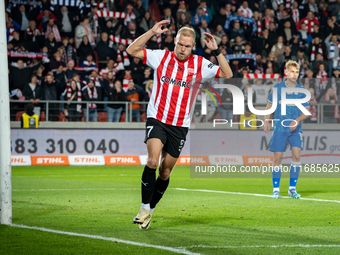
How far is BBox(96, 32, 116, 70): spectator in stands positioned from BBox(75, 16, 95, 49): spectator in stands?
365 millimetres

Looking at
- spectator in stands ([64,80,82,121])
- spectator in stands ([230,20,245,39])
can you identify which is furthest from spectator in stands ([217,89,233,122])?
spectator in stands ([64,80,82,121])

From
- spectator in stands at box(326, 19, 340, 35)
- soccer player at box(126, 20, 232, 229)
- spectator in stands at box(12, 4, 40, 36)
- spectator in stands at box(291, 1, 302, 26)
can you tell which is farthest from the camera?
spectator in stands at box(291, 1, 302, 26)

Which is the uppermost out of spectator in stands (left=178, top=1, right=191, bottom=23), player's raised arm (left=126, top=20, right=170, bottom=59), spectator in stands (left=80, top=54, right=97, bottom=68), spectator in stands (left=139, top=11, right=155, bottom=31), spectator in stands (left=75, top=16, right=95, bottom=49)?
spectator in stands (left=178, top=1, right=191, bottom=23)

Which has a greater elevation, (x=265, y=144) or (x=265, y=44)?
(x=265, y=44)

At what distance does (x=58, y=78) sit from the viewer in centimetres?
1809

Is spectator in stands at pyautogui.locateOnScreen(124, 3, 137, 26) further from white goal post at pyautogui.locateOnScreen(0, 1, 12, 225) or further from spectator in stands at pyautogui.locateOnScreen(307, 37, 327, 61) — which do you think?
white goal post at pyautogui.locateOnScreen(0, 1, 12, 225)

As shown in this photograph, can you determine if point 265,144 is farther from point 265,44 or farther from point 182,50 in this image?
point 182,50

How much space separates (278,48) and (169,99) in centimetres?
1615

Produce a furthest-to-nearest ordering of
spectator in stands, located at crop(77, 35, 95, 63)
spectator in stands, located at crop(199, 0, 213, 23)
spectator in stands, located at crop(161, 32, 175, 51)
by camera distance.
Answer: spectator in stands, located at crop(199, 0, 213, 23) < spectator in stands, located at crop(161, 32, 175, 51) < spectator in stands, located at crop(77, 35, 95, 63)

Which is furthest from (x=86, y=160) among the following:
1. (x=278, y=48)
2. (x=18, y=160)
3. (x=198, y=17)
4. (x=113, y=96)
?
(x=278, y=48)

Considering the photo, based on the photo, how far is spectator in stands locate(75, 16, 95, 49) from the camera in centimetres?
1974

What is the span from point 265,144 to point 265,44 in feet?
19.5

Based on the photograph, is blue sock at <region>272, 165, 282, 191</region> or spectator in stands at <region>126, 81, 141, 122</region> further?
spectator in stands at <region>126, 81, 141, 122</region>

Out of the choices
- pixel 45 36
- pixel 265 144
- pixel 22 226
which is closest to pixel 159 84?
pixel 22 226
